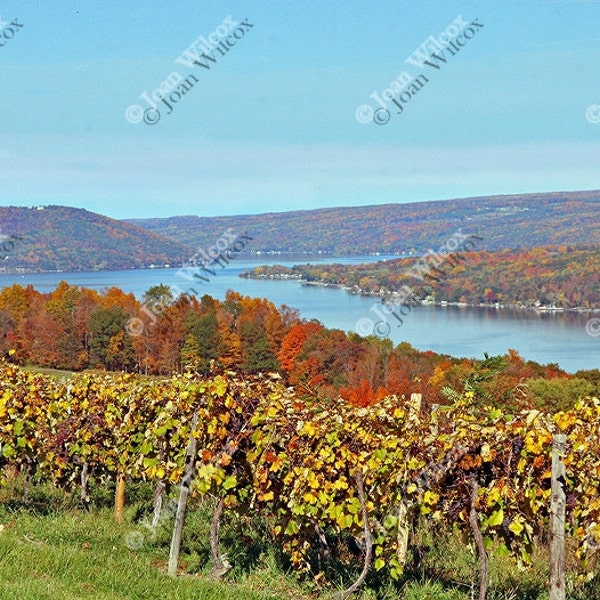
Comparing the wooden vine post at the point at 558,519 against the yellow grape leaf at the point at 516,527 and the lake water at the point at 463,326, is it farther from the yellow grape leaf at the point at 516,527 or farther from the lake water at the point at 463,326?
the lake water at the point at 463,326

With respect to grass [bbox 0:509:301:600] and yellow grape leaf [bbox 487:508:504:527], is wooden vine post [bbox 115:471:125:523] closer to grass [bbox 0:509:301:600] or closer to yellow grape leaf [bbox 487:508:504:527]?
grass [bbox 0:509:301:600]

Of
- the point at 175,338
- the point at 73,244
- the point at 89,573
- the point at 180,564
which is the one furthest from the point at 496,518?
the point at 73,244

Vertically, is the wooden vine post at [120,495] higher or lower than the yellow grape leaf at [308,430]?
lower

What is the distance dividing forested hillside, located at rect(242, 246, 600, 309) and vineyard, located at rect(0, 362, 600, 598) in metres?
115

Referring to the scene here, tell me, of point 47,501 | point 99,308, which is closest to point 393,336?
point 99,308

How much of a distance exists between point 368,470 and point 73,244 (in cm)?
16521

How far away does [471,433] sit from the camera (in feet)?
18.4

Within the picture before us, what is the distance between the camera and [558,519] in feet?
17.3


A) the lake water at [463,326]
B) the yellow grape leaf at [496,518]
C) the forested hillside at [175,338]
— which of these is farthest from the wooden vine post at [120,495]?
the lake water at [463,326]

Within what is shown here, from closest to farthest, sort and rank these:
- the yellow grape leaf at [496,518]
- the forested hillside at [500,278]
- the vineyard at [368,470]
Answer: the yellow grape leaf at [496,518] → the vineyard at [368,470] → the forested hillside at [500,278]

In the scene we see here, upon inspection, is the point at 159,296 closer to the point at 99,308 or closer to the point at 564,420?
the point at 99,308

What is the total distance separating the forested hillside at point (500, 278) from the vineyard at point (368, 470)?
115m

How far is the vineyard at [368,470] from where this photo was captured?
5.47 metres

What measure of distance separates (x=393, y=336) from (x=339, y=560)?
80661 millimetres
